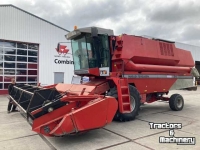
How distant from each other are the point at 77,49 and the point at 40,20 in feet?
37.0

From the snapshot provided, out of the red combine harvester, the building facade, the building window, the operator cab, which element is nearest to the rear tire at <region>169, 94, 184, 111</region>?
the red combine harvester

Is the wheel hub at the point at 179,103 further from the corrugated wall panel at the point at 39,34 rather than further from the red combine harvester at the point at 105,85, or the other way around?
the corrugated wall panel at the point at 39,34

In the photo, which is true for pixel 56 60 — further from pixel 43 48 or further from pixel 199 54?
pixel 199 54

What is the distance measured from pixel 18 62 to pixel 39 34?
295 centimetres

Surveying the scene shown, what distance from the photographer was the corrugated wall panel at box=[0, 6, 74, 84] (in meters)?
14.8

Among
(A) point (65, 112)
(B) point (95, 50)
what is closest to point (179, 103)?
(B) point (95, 50)

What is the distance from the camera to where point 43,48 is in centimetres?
1652

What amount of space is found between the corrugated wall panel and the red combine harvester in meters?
9.96

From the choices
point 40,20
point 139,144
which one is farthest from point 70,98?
point 40,20

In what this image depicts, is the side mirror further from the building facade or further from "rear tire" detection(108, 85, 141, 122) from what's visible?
the building facade

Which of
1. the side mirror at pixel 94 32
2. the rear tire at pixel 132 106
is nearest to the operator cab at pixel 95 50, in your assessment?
the side mirror at pixel 94 32

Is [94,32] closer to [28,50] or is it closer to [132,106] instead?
[132,106]

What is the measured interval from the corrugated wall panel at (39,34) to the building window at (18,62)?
467 millimetres

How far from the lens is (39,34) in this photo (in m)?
16.3
